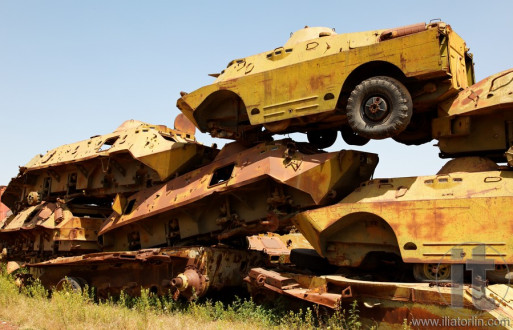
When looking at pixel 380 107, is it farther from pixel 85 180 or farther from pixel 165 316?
pixel 85 180

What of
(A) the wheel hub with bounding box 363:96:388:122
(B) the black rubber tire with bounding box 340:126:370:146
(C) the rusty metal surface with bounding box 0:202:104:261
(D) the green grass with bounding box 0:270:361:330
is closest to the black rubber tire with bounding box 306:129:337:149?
(B) the black rubber tire with bounding box 340:126:370:146

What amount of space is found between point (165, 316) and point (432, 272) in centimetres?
572

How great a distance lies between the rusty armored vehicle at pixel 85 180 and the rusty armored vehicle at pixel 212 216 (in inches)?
27.9

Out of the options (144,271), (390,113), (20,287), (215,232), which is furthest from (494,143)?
(20,287)

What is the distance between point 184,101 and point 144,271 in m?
4.54

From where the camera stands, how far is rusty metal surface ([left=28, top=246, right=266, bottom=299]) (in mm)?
11867

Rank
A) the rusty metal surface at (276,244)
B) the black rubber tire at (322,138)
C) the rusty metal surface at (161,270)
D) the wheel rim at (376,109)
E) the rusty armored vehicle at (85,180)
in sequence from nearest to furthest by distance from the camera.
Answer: the wheel rim at (376,109), the rusty metal surface at (161,270), the black rubber tire at (322,138), the rusty armored vehicle at (85,180), the rusty metal surface at (276,244)

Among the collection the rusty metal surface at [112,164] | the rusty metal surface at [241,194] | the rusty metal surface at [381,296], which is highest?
the rusty metal surface at [112,164]

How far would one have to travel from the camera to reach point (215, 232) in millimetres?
13180

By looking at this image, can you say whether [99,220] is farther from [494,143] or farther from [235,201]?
→ [494,143]

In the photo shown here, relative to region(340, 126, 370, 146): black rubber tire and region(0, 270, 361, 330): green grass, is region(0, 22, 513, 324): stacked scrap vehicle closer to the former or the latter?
region(340, 126, 370, 146): black rubber tire

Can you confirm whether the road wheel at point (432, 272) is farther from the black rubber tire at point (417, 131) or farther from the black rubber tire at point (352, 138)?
the black rubber tire at point (352, 138)

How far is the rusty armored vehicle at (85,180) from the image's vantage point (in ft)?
47.6

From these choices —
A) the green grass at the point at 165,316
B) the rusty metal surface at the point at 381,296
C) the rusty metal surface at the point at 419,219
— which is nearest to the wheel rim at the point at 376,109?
the rusty metal surface at the point at 419,219
